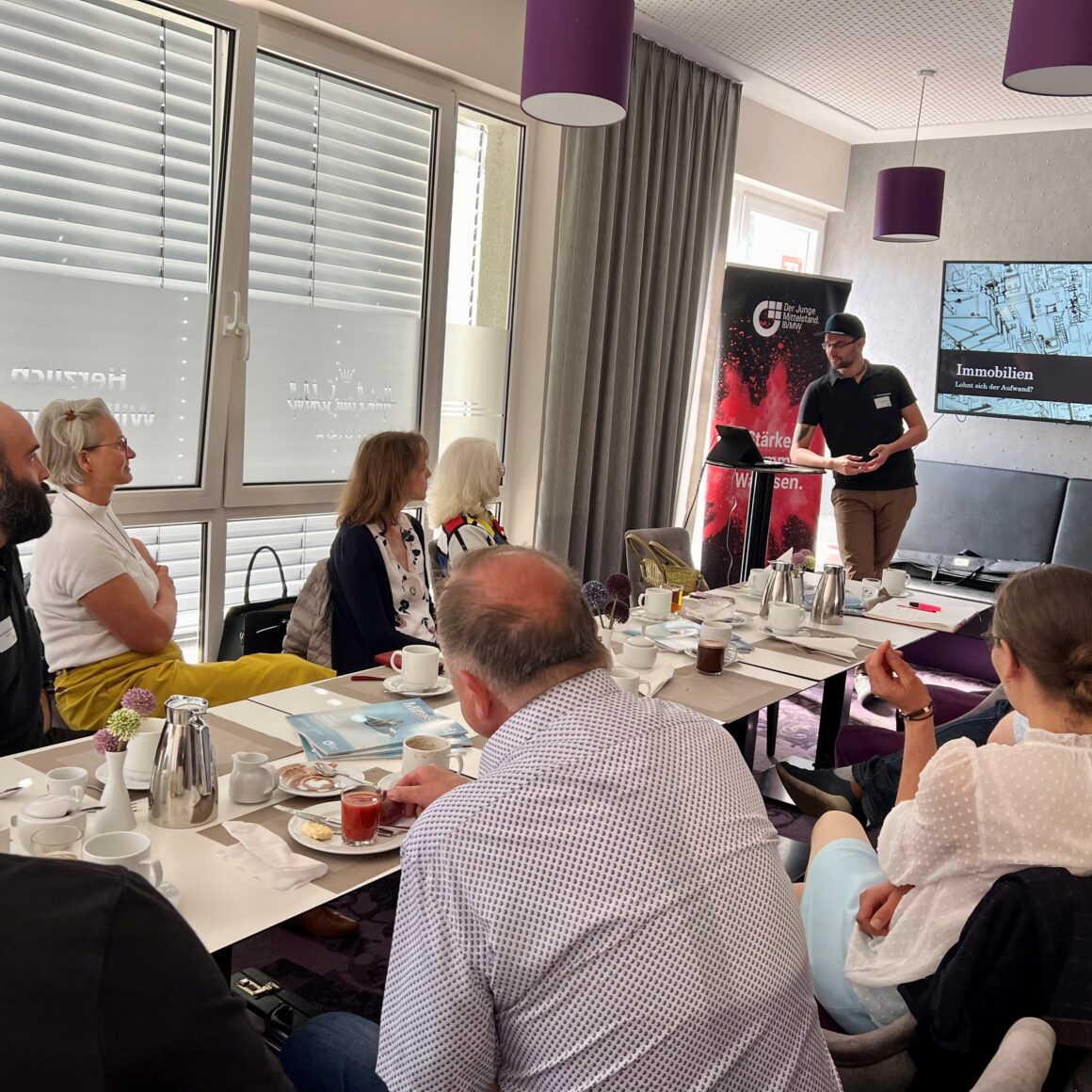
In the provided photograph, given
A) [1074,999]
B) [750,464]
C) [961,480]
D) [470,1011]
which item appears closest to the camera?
[470,1011]

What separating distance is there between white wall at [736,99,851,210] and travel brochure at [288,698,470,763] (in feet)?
16.0

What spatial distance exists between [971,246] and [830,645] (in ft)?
14.8

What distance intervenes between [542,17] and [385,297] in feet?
6.32

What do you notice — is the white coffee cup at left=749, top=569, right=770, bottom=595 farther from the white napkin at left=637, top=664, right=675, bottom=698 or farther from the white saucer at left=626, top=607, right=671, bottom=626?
the white napkin at left=637, top=664, right=675, bottom=698

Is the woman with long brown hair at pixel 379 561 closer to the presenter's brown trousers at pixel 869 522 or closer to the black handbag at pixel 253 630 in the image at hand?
the black handbag at pixel 253 630

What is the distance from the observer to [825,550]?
7.28 m

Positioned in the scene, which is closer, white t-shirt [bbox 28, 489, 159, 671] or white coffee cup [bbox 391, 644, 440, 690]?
white coffee cup [bbox 391, 644, 440, 690]

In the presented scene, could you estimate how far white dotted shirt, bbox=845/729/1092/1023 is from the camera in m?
1.43

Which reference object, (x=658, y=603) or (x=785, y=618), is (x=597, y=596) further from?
(x=785, y=618)

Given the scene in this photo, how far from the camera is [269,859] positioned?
152 cm

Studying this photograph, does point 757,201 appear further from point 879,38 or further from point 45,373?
point 45,373

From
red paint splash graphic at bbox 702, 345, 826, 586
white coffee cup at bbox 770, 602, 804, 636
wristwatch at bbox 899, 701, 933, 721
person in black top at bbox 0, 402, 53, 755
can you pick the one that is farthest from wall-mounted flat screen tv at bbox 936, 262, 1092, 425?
person in black top at bbox 0, 402, 53, 755

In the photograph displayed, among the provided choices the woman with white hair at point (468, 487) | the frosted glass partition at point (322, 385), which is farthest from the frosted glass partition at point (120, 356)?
the woman with white hair at point (468, 487)

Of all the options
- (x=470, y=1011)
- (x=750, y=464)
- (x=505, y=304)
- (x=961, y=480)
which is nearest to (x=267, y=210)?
(x=505, y=304)
